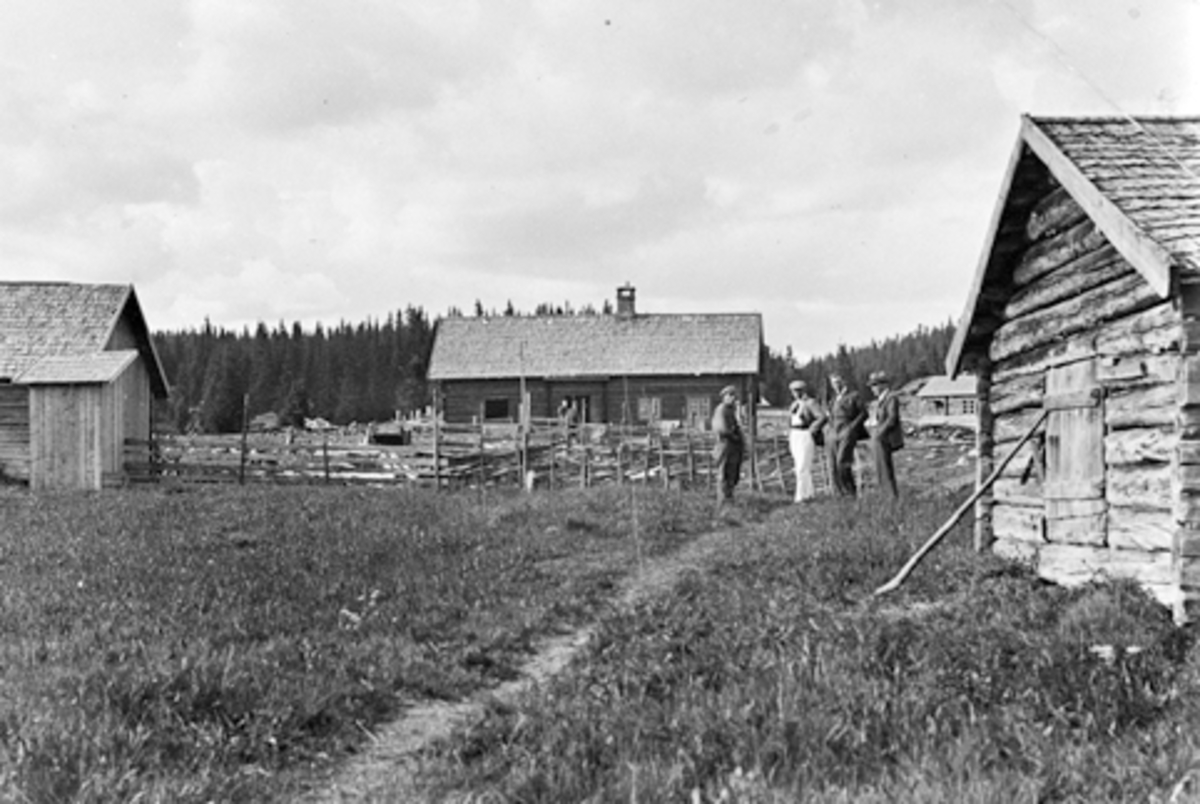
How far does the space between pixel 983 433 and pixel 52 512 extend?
13584mm

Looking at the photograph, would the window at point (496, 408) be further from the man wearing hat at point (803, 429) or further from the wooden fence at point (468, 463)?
the man wearing hat at point (803, 429)

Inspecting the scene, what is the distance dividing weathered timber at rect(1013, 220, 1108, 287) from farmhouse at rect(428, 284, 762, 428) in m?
32.2

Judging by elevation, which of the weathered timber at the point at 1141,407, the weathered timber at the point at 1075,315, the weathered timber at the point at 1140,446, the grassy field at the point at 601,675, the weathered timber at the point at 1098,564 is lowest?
the grassy field at the point at 601,675

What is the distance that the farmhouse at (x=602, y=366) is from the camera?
44.5 m

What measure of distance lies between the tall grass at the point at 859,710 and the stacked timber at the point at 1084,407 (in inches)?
29.4

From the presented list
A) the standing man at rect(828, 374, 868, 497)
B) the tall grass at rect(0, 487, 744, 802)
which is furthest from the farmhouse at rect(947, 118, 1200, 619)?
the standing man at rect(828, 374, 868, 497)

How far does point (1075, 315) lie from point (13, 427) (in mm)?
26781

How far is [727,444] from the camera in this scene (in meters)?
18.6

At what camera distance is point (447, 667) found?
7191 mm

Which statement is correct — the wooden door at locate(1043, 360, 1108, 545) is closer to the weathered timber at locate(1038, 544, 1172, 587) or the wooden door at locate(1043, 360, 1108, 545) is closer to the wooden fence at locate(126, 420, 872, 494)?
the weathered timber at locate(1038, 544, 1172, 587)

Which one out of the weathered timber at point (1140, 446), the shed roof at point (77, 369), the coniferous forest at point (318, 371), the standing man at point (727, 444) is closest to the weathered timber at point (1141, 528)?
the weathered timber at point (1140, 446)

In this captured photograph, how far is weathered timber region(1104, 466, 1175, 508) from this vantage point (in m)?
8.20

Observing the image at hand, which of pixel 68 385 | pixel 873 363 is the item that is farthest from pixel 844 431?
pixel 873 363

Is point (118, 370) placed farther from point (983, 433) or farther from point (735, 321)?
point (735, 321)
